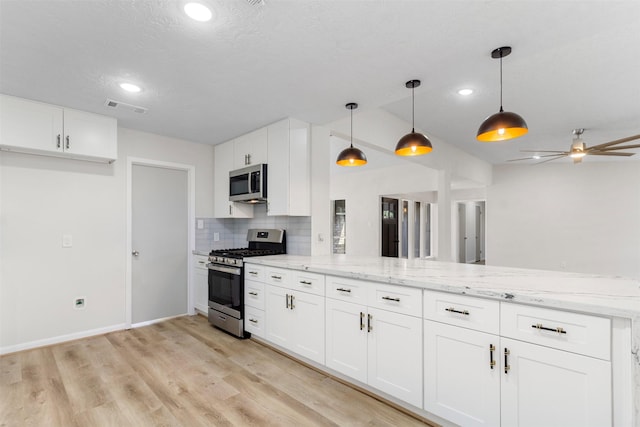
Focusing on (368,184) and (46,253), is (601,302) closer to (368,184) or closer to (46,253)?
(46,253)

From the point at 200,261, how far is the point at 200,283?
0.29 meters

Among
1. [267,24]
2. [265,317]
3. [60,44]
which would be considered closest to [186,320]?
[265,317]

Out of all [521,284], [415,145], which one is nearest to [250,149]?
[415,145]

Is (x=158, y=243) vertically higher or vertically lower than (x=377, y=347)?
higher

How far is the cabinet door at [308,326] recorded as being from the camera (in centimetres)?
262

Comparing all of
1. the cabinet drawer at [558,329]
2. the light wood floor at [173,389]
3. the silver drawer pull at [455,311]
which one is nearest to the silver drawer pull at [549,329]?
the cabinet drawer at [558,329]

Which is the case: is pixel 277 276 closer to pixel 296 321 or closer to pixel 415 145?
pixel 296 321

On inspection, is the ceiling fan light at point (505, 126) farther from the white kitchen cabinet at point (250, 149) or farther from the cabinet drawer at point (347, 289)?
the white kitchen cabinet at point (250, 149)

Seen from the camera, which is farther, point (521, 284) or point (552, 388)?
point (521, 284)

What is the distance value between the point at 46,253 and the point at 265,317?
7.70ft

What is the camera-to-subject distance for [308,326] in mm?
2715

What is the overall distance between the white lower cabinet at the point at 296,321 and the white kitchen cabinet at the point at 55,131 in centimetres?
234

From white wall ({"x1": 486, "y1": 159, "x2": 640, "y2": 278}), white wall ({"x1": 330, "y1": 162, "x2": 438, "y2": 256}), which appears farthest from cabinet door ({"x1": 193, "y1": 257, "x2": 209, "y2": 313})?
white wall ({"x1": 486, "y1": 159, "x2": 640, "y2": 278})

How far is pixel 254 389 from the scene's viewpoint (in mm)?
2398
